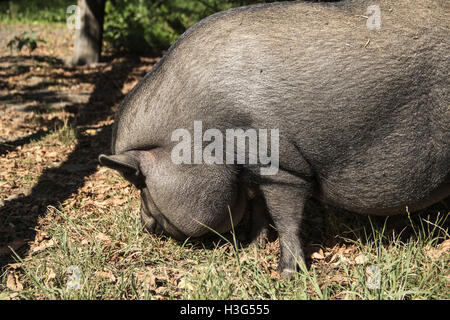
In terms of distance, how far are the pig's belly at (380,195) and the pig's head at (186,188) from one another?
0.68 meters

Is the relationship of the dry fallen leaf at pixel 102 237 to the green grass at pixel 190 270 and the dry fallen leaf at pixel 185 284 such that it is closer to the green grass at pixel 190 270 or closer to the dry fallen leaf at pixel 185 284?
the green grass at pixel 190 270

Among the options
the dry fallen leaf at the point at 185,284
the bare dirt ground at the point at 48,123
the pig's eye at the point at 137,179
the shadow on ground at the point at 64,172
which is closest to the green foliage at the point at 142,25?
the bare dirt ground at the point at 48,123

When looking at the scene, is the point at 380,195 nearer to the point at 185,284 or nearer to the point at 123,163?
the point at 185,284

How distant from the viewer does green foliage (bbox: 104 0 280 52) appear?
10.4 metres

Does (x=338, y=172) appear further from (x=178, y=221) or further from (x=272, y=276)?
(x=178, y=221)

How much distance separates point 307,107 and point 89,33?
23.8 feet

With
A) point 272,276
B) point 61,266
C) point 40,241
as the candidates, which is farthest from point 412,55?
point 40,241

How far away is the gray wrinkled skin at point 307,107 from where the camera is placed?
2.99 meters

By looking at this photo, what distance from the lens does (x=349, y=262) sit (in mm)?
3471

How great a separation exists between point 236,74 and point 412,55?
110 cm

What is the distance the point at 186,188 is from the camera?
3.33m

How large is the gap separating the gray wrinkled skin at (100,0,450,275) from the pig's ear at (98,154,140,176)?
11mm

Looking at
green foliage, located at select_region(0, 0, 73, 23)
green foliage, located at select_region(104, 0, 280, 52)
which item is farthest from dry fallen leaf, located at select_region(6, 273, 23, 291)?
green foliage, located at select_region(0, 0, 73, 23)

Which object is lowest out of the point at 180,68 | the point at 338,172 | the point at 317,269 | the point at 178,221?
the point at 317,269
